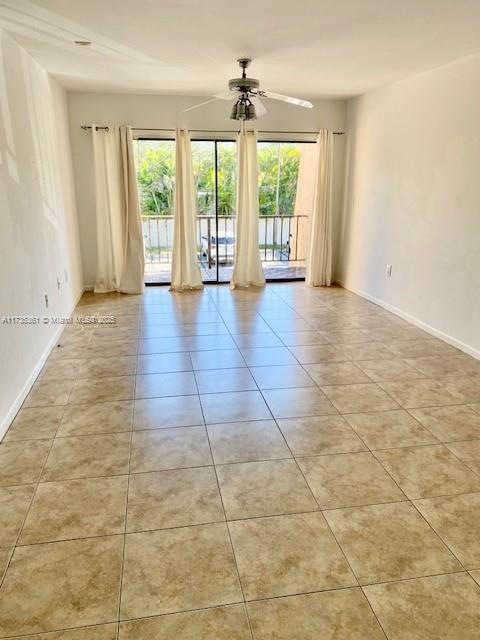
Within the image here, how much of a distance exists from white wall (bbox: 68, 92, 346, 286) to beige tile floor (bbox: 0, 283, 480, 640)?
2563mm

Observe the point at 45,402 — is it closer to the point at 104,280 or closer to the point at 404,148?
the point at 104,280

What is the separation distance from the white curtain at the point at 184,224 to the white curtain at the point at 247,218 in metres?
0.57

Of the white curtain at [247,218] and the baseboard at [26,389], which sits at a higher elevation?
the white curtain at [247,218]

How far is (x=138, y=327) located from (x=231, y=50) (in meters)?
2.53

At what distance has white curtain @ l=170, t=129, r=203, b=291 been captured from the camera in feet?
18.3

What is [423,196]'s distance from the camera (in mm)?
4332

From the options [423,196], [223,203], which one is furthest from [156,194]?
[423,196]

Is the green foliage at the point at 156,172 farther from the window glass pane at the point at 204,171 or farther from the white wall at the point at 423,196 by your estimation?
the white wall at the point at 423,196

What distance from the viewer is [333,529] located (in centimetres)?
186

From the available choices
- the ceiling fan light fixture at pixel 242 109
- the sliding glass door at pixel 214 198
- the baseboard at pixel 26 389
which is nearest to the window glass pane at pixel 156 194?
the sliding glass door at pixel 214 198

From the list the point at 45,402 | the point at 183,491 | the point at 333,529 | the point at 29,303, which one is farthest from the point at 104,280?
the point at 333,529

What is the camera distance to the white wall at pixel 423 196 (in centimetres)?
373

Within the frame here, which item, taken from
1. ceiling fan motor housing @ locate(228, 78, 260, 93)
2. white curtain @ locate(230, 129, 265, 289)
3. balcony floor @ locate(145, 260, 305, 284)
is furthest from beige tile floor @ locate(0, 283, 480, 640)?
balcony floor @ locate(145, 260, 305, 284)

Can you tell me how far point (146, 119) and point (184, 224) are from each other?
51.7 inches
